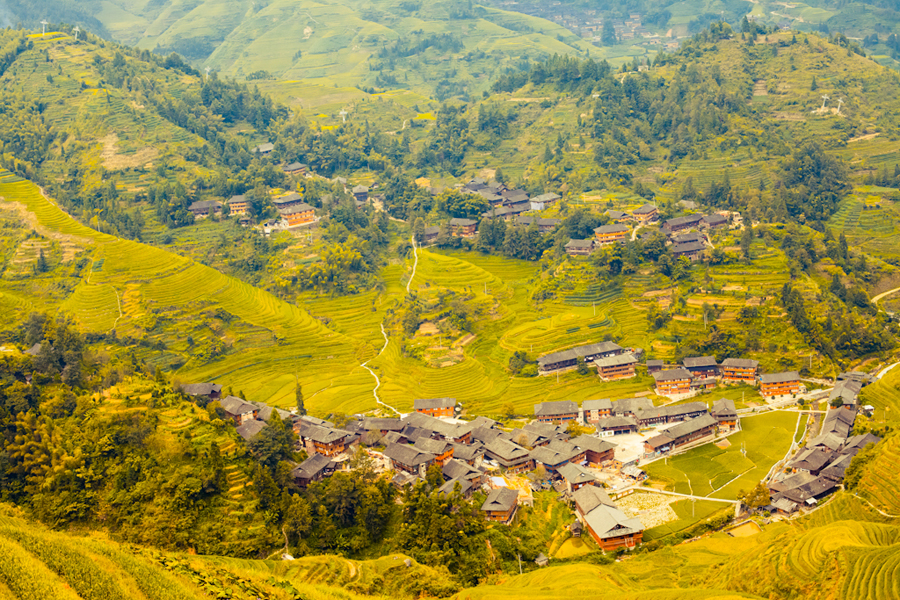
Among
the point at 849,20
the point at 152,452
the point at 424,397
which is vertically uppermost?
the point at 849,20

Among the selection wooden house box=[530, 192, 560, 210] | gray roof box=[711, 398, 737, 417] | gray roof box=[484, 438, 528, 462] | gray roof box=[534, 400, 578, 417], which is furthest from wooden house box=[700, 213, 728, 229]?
gray roof box=[484, 438, 528, 462]

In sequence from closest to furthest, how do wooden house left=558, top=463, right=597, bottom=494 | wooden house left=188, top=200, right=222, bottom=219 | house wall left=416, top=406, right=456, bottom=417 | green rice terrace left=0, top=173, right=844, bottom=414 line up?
wooden house left=558, top=463, right=597, bottom=494, house wall left=416, top=406, right=456, bottom=417, green rice terrace left=0, top=173, right=844, bottom=414, wooden house left=188, top=200, right=222, bottom=219

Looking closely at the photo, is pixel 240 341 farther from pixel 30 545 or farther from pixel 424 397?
pixel 30 545

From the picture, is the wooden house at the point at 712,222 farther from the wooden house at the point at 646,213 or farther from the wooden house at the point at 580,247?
the wooden house at the point at 580,247

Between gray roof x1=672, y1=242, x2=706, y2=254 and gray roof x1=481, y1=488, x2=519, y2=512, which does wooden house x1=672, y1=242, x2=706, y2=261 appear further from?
gray roof x1=481, y1=488, x2=519, y2=512

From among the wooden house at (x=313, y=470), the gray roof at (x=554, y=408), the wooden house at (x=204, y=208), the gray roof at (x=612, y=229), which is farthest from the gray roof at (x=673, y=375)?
the wooden house at (x=204, y=208)

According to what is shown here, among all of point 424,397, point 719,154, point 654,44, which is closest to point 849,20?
point 654,44

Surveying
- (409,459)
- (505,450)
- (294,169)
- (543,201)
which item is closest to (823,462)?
(505,450)
